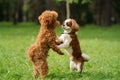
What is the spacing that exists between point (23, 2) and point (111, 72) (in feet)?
158

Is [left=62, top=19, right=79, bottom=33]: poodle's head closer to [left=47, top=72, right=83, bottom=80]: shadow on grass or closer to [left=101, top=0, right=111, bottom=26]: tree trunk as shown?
[left=47, top=72, right=83, bottom=80]: shadow on grass

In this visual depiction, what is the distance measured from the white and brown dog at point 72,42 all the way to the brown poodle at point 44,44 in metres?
0.37

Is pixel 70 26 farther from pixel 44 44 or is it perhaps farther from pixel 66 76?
pixel 66 76

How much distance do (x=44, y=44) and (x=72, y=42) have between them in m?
0.76

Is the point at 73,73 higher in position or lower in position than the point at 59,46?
lower

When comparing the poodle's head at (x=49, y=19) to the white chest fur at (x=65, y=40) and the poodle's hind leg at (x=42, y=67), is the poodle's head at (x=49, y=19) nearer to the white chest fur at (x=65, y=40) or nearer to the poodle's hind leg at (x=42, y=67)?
the white chest fur at (x=65, y=40)

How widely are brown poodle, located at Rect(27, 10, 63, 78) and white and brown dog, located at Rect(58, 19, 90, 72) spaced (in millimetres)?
366

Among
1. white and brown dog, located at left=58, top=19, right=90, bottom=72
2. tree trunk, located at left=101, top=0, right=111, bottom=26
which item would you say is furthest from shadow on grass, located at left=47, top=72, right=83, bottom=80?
tree trunk, located at left=101, top=0, right=111, bottom=26

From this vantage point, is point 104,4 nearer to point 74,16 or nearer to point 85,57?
point 74,16

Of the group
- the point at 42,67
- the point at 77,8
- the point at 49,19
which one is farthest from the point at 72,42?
the point at 77,8

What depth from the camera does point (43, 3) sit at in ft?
155

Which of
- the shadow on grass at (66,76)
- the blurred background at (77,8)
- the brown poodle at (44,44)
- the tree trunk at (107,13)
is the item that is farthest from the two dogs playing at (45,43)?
the tree trunk at (107,13)

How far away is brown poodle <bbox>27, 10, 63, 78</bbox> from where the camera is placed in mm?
8875

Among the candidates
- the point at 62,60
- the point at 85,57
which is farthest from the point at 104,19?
the point at 85,57
